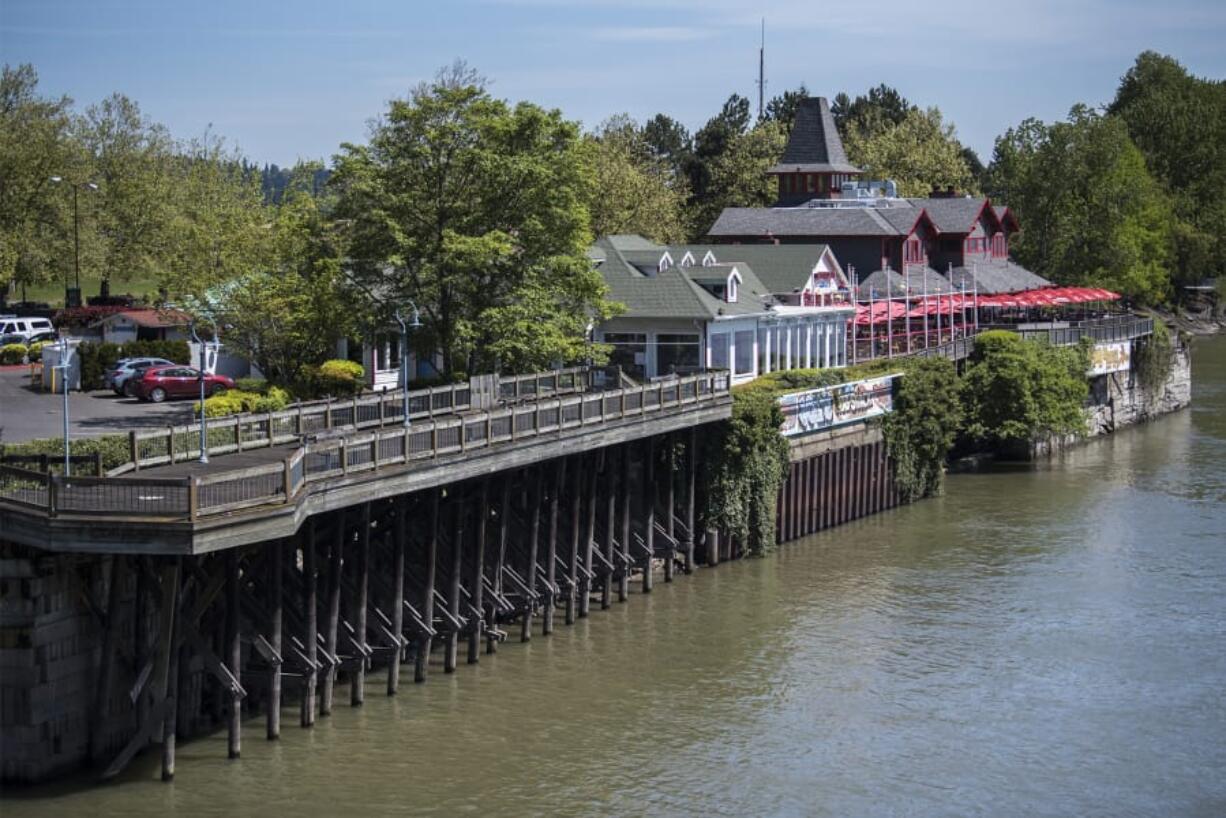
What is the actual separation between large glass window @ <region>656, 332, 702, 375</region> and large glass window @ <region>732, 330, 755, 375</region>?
2.25m

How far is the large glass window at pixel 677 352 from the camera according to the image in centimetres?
6206

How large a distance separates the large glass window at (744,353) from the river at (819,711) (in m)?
12.8

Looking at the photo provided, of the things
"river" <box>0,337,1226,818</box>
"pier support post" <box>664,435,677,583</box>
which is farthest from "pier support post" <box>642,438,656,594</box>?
"river" <box>0,337,1226,818</box>

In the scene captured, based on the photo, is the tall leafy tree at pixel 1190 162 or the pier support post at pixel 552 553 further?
the tall leafy tree at pixel 1190 162

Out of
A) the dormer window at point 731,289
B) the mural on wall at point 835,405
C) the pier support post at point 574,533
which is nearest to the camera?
the pier support post at point 574,533

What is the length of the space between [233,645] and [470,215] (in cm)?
2357

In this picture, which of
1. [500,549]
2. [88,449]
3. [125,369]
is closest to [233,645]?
[88,449]

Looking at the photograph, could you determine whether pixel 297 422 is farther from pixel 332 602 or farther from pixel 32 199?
pixel 32 199

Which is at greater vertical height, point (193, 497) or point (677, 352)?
point (677, 352)

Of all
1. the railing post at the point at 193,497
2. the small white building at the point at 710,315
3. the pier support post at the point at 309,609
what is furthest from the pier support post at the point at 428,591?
the small white building at the point at 710,315

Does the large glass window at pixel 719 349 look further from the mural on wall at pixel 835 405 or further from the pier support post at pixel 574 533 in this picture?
the pier support post at pixel 574 533

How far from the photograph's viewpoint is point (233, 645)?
31156 millimetres

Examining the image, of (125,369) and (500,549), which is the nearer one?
(500,549)

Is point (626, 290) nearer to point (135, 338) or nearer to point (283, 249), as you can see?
point (283, 249)
